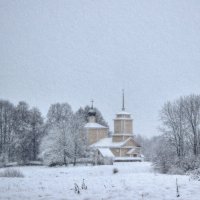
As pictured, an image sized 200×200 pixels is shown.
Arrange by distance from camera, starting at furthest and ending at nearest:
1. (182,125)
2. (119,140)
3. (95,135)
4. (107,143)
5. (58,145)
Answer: (95,135)
(107,143)
(119,140)
(58,145)
(182,125)

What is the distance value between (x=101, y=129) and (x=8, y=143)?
1839 cm

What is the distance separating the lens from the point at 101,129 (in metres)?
71.0

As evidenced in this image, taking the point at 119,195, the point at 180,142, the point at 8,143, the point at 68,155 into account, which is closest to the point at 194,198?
the point at 119,195

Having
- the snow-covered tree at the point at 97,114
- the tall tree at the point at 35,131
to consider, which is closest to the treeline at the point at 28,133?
the tall tree at the point at 35,131

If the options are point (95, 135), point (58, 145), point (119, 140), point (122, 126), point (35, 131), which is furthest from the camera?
point (95, 135)

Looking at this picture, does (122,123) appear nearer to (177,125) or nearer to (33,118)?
(33,118)

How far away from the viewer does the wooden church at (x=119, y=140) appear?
64688 millimetres

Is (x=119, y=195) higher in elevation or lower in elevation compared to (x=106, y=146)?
lower

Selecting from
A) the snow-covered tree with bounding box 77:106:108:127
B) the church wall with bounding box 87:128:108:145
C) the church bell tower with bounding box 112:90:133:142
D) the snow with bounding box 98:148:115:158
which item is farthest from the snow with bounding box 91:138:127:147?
the snow-covered tree with bounding box 77:106:108:127

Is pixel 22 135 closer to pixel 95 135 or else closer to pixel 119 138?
pixel 95 135

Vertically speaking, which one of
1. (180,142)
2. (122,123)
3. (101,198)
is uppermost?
(122,123)

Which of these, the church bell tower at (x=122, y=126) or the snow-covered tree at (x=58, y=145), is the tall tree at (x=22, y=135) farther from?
the church bell tower at (x=122, y=126)

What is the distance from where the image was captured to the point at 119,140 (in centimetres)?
6675

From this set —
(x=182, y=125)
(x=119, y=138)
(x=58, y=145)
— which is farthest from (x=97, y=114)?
(x=182, y=125)
